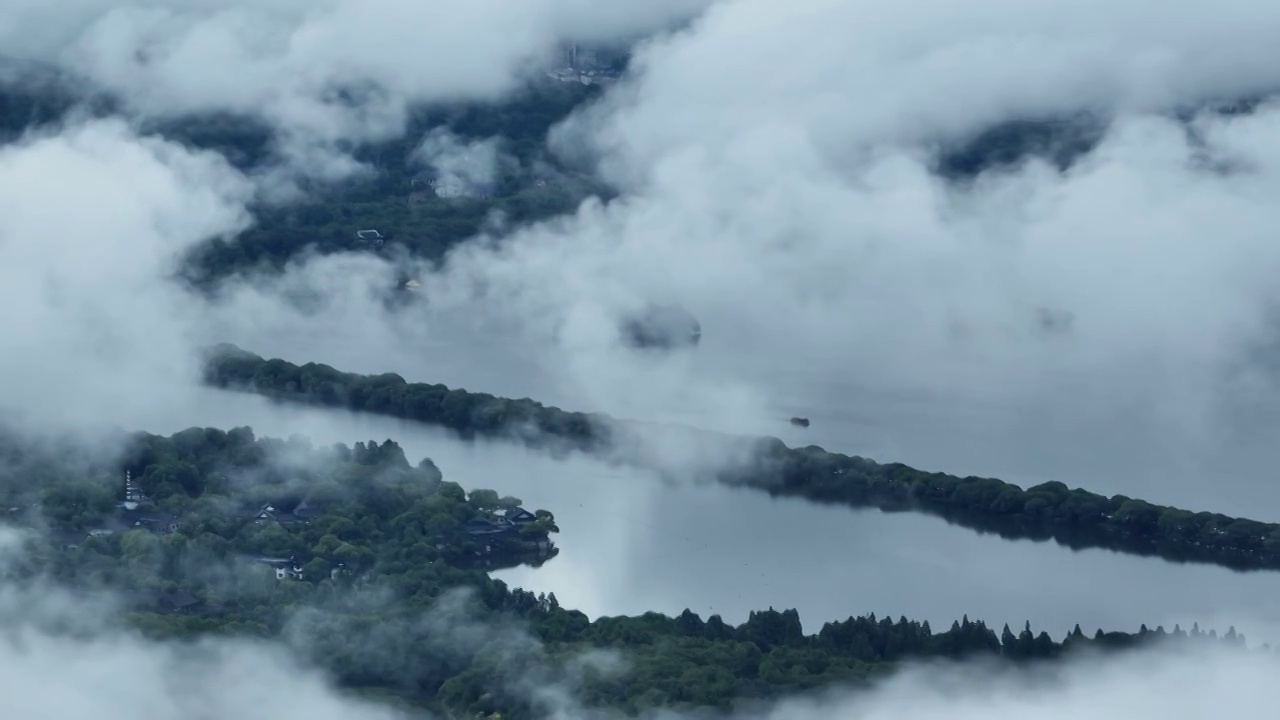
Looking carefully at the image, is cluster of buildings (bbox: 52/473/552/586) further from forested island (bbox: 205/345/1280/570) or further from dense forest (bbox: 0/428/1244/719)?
forested island (bbox: 205/345/1280/570)

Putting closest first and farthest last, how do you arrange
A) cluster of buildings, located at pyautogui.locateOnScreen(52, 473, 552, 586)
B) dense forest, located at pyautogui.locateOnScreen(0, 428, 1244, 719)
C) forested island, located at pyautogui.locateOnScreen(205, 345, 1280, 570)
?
dense forest, located at pyautogui.locateOnScreen(0, 428, 1244, 719)
cluster of buildings, located at pyautogui.locateOnScreen(52, 473, 552, 586)
forested island, located at pyautogui.locateOnScreen(205, 345, 1280, 570)

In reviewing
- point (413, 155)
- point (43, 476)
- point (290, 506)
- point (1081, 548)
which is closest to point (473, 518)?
point (290, 506)

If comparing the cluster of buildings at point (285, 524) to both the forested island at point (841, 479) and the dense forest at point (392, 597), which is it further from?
the forested island at point (841, 479)

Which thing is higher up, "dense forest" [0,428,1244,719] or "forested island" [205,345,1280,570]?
"forested island" [205,345,1280,570]

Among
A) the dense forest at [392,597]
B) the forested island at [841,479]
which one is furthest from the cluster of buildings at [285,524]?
the forested island at [841,479]

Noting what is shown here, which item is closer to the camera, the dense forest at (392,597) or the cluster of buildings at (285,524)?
the dense forest at (392,597)

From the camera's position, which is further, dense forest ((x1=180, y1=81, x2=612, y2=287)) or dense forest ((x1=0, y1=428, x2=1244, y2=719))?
dense forest ((x1=180, y1=81, x2=612, y2=287))

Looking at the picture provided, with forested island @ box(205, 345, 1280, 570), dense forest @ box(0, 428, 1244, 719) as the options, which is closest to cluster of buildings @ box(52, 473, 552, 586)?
dense forest @ box(0, 428, 1244, 719)
